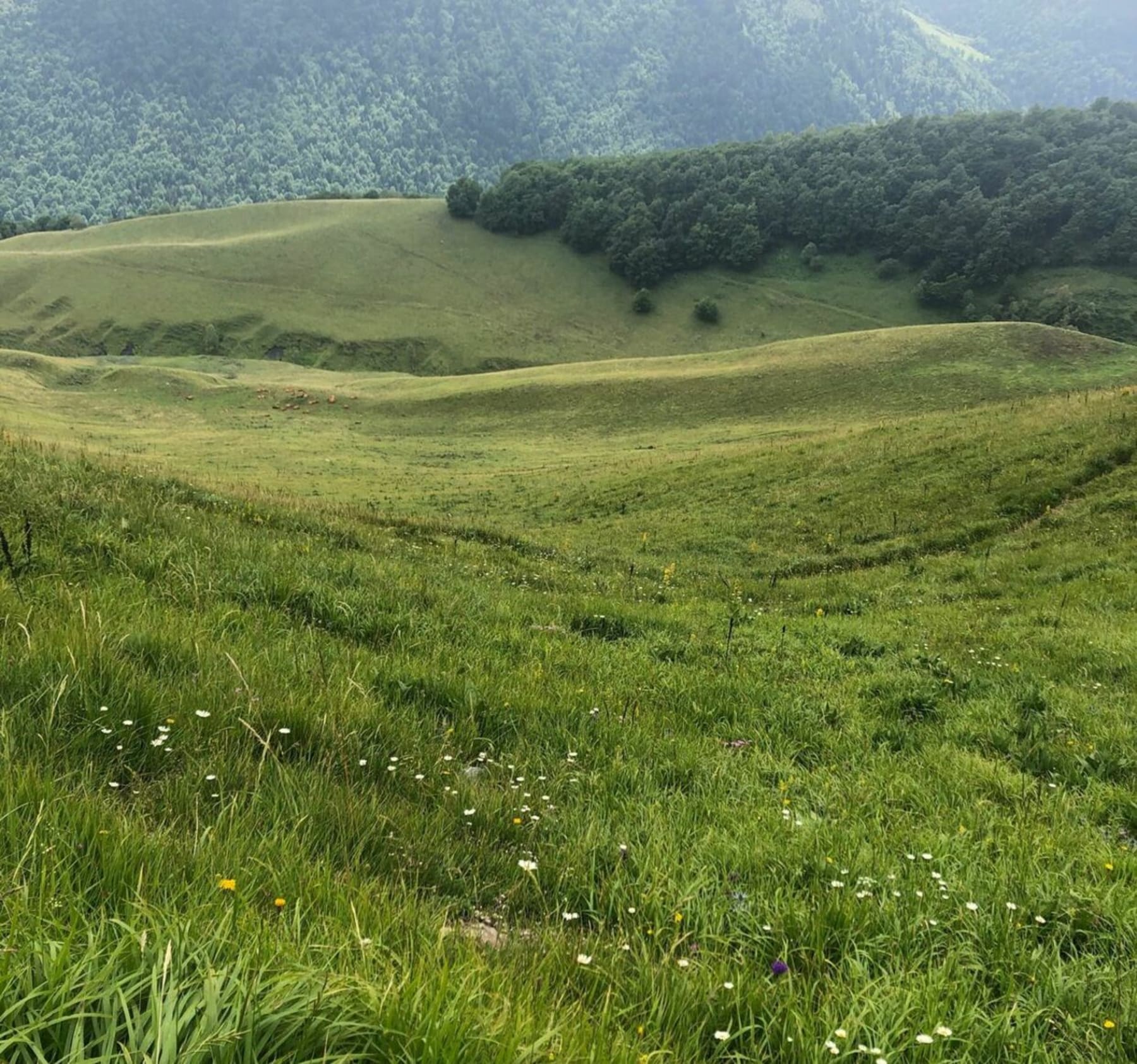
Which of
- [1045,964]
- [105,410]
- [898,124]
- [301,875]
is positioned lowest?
[105,410]

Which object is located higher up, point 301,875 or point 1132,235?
point 1132,235

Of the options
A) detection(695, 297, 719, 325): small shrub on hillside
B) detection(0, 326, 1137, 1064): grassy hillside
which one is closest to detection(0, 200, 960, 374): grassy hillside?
detection(695, 297, 719, 325): small shrub on hillside

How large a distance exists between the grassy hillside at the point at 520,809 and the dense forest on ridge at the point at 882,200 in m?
129

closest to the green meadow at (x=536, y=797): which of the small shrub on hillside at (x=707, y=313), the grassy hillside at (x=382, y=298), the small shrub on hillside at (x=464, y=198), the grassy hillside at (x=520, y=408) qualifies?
the grassy hillside at (x=520, y=408)

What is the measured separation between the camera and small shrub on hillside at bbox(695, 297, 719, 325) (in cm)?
11881

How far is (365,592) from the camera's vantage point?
7.60 meters

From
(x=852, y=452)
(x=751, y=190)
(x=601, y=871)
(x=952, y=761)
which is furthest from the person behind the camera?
(x=751, y=190)

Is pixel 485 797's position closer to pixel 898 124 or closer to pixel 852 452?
pixel 852 452

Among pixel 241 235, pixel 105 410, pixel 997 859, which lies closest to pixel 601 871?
pixel 997 859

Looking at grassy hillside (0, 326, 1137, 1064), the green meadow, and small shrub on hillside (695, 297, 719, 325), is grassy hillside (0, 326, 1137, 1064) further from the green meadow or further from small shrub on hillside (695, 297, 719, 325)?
small shrub on hillside (695, 297, 719, 325)

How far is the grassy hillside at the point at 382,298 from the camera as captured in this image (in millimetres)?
107062

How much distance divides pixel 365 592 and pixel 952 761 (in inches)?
231

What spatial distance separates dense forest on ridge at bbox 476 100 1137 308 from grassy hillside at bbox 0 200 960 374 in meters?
5.54

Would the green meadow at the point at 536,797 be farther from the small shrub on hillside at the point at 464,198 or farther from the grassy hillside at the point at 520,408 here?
the small shrub on hillside at the point at 464,198
